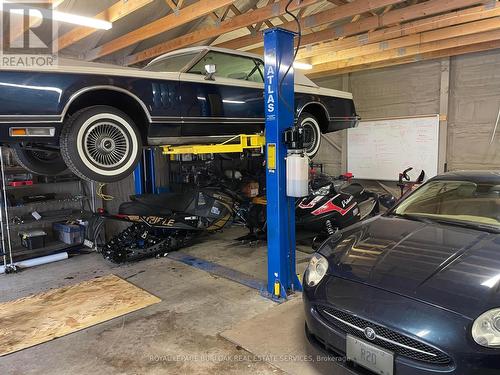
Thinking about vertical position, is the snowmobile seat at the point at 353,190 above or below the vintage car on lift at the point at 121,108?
below

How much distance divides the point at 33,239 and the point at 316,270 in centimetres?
420

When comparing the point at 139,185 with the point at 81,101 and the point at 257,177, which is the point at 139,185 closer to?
the point at 257,177

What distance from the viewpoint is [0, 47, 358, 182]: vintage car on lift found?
8.40 feet

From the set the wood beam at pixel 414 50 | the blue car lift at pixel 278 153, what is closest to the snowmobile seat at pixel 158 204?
the blue car lift at pixel 278 153

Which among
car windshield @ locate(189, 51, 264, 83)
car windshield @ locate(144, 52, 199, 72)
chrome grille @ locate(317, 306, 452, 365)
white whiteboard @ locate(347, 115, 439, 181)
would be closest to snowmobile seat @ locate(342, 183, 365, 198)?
car windshield @ locate(189, 51, 264, 83)

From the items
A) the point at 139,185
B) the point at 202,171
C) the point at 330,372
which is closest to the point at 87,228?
the point at 139,185

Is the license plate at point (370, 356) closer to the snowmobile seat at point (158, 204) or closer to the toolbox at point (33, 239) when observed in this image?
the snowmobile seat at point (158, 204)

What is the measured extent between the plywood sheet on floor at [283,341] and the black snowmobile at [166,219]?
1.91m

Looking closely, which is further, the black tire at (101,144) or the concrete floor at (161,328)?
the black tire at (101,144)

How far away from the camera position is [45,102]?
258 cm

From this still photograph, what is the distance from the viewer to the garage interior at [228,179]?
2449mm

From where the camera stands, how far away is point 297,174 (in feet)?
9.64

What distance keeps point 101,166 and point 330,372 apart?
224 cm

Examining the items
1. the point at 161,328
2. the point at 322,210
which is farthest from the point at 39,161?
the point at 322,210
